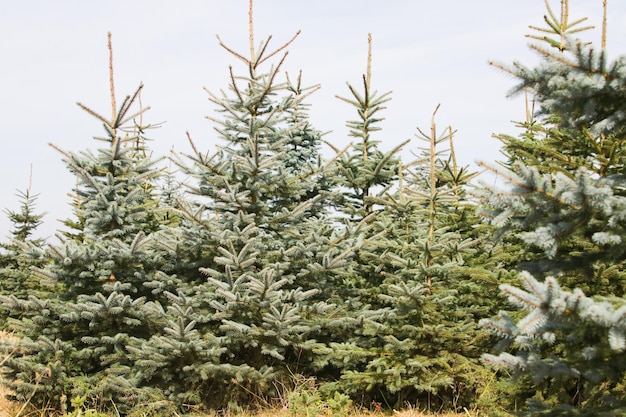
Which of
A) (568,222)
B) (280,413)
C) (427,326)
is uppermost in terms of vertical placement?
(568,222)

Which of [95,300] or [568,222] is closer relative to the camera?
[568,222]

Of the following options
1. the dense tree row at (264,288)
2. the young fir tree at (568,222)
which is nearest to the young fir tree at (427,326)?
the dense tree row at (264,288)

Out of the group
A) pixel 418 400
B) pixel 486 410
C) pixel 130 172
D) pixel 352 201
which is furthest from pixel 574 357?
pixel 130 172

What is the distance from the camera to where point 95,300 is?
7383mm

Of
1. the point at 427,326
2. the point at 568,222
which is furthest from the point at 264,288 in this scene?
the point at 568,222

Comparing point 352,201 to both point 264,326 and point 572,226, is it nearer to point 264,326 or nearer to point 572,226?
point 264,326

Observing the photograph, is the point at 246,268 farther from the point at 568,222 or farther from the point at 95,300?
the point at 568,222

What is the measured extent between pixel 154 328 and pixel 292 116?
424 centimetres

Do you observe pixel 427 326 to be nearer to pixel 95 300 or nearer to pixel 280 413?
pixel 280 413

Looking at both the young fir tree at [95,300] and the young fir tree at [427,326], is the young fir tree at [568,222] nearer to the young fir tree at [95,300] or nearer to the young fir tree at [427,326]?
the young fir tree at [427,326]

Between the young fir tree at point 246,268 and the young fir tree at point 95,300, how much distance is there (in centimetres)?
45

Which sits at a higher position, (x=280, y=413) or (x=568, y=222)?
(x=568, y=222)

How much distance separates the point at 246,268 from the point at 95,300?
203cm

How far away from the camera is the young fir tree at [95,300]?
7.09m
